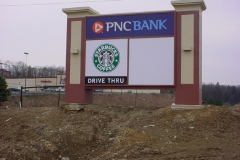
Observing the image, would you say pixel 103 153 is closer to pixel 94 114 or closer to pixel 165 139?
pixel 165 139

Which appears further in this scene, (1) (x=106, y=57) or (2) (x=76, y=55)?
(2) (x=76, y=55)

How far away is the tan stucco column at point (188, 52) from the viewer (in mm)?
13562

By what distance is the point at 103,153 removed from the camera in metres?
11.0

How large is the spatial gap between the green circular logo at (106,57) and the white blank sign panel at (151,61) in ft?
2.14

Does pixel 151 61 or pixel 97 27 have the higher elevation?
pixel 97 27

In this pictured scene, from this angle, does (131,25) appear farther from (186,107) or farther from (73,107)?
(73,107)

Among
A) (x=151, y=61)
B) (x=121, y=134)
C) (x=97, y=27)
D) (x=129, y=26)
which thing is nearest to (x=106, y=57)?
(x=97, y=27)

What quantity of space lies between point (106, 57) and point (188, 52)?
11.3ft

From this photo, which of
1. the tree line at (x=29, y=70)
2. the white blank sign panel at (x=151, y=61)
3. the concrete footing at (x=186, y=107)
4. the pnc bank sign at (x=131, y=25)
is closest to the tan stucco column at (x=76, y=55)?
the pnc bank sign at (x=131, y=25)

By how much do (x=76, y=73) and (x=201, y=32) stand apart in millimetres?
5575

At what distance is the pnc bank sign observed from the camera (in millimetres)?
14016

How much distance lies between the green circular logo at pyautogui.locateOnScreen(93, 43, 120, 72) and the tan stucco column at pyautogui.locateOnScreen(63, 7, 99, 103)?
669 millimetres

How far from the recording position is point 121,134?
1190cm

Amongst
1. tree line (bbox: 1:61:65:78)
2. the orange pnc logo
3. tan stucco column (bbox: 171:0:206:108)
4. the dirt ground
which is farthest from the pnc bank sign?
tree line (bbox: 1:61:65:78)
